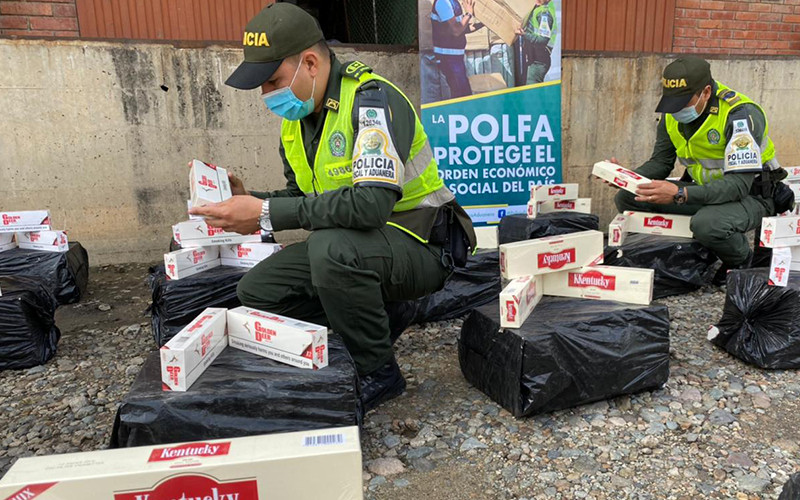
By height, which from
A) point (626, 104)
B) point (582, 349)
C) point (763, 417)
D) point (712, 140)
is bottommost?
point (763, 417)

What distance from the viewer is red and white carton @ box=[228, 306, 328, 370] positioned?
1605mm

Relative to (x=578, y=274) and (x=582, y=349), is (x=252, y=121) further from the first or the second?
(x=582, y=349)

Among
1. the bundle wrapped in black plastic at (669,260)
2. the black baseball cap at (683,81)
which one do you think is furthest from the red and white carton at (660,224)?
the black baseball cap at (683,81)

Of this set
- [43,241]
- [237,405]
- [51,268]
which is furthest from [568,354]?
[43,241]

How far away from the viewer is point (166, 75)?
13.1ft

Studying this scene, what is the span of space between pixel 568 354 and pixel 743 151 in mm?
2141

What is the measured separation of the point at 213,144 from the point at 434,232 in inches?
107

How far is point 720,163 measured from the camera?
3.47 meters

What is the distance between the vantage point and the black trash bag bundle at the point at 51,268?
321cm

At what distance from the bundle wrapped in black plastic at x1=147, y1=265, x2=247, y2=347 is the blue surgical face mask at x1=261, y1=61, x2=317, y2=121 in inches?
38.9

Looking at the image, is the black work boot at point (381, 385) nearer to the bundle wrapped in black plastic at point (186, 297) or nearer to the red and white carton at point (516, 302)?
the red and white carton at point (516, 302)

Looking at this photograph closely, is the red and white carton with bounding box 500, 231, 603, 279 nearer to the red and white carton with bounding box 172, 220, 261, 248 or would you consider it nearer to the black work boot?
the black work boot

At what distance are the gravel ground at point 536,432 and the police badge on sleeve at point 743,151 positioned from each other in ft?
→ 4.15

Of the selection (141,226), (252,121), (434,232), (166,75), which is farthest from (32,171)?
(434,232)
